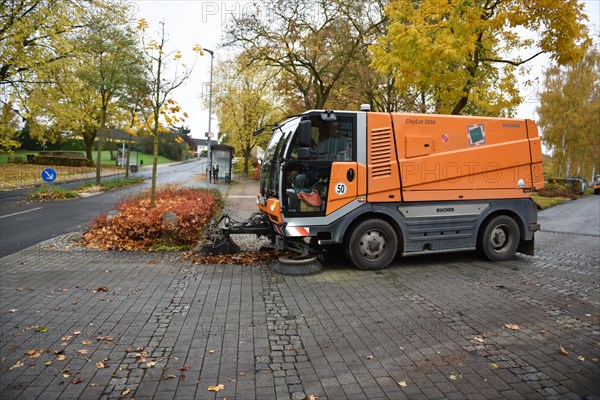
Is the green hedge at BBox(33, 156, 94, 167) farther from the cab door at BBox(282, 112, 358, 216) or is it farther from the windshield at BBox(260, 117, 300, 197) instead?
the cab door at BBox(282, 112, 358, 216)

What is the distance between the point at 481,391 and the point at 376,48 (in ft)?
33.4

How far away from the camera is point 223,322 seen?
4926 mm

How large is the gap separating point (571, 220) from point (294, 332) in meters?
16.0

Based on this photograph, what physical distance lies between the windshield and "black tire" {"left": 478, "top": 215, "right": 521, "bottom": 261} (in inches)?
169

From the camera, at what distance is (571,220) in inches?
650

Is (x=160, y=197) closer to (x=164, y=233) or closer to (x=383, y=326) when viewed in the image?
(x=164, y=233)

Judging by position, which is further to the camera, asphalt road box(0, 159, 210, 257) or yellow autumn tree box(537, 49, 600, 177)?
yellow autumn tree box(537, 49, 600, 177)

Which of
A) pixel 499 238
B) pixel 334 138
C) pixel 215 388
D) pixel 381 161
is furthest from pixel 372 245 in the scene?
pixel 215 388

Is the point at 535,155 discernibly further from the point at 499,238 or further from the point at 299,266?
the point at 299,266

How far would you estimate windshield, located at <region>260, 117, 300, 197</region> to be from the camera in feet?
24.4

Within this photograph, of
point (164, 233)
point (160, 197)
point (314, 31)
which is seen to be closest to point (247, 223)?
point (164, 233)

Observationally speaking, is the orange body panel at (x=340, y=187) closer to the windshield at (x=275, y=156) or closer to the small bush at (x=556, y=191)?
the windshield at (x=275, y=156)

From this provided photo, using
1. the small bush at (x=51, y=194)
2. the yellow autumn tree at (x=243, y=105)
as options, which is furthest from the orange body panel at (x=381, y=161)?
the yellow autumn tree at (x=243, y=105)

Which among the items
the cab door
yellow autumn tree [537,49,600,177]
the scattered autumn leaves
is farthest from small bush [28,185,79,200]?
yellow autumn tree [537,49,600,177]
